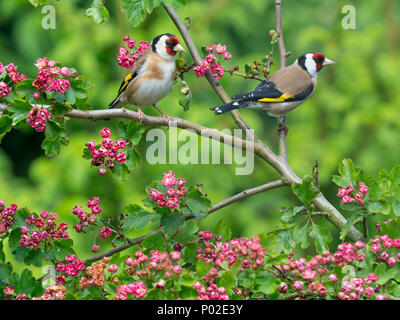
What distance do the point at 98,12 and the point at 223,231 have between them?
1021 millimetres

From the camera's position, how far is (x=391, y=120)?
674cm

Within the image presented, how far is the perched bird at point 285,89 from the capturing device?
143 inches

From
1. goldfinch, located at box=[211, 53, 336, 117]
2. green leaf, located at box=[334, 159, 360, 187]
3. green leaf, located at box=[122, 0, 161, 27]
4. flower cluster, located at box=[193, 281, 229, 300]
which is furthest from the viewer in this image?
goldfinch, located at box=[211, 53, 336, 117]

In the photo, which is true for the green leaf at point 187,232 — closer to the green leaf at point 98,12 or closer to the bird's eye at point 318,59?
the green leaf at point 98,12

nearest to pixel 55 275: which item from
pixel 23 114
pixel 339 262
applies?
pixel 23 114

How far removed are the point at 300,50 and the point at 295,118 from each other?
55.8 inches

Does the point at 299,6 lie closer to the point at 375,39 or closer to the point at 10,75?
the point at 375,39

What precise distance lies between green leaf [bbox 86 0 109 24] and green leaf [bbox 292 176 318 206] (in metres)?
1.02

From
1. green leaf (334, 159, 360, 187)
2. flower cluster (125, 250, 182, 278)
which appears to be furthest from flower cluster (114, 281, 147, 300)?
green leaf (334, 159, 360, 187)

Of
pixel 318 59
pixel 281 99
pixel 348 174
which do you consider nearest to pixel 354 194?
pixel 348 174

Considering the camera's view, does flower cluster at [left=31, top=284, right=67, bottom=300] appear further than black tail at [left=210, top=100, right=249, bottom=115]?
No

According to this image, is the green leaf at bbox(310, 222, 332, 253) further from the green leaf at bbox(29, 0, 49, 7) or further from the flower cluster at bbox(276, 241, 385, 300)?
the green leaf at bbox(29, 0, 49, 7)

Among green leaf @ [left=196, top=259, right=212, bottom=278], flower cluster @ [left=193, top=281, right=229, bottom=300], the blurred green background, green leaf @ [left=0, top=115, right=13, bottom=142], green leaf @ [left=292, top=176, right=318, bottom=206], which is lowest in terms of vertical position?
flower cluster @ [left=193, top=281, right=229, bottom=300]

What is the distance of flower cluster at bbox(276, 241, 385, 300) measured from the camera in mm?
1806
